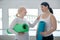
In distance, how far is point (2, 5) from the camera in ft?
12.1

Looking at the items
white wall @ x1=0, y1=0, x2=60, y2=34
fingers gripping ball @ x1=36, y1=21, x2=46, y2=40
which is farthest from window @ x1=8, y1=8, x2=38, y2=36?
fingers gripping ball @ x1=36, y1=21, x2=46, y2=40

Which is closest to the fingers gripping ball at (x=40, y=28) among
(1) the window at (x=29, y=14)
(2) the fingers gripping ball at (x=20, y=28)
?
(2) the fingers gripping ball at (x=20, y=28)

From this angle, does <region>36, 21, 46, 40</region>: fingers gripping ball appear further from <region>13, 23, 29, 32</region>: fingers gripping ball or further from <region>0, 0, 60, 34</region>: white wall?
<region>0, 0, 60, 34</region>: white wall

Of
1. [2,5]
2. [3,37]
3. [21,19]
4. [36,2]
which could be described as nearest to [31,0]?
[36,2]

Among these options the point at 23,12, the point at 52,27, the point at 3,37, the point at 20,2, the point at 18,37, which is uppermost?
the point at 20,2

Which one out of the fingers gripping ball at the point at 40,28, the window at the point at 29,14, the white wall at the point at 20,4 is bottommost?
the fingers gripping ball at the point at 40,28

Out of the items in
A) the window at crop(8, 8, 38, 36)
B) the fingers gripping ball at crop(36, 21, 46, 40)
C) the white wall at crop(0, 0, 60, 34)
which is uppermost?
the white wall at crop(0, 0, 60, 34)

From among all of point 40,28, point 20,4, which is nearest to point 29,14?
point 20,4

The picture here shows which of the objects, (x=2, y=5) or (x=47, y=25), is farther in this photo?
(x=2, y=5)

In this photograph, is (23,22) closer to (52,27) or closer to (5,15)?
(52,27)

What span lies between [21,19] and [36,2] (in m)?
1.58

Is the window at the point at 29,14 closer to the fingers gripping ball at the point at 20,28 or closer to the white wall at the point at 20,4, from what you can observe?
the white wall at the point at 20,4

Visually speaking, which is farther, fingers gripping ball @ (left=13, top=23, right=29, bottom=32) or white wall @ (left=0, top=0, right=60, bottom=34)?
white wall @ (left=0, top=0, right=60, bottom=34)

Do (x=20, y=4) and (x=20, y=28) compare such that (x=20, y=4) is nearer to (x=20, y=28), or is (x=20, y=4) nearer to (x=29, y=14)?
(x=29, y=14)
